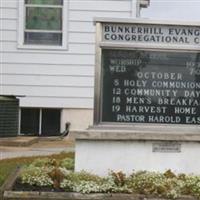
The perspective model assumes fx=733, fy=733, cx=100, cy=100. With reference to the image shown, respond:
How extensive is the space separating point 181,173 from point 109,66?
1690 millimetres

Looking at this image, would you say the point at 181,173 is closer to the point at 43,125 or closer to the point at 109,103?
the point at 109,103

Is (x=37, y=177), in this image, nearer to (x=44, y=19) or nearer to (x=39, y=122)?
(x=39, y=122)

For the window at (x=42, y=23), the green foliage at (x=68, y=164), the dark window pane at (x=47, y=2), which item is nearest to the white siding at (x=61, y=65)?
the window at (x=42, y=23)

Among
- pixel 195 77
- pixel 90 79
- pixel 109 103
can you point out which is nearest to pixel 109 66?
pixel 109 103

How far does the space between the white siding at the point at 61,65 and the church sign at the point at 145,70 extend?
9.77 m

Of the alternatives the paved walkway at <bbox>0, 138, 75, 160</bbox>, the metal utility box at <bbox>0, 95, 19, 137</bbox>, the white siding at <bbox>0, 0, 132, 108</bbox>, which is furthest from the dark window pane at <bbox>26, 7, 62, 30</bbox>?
the paved walkway at <bbox>0, 138, 75, 160</bbox>

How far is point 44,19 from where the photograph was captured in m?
20.0

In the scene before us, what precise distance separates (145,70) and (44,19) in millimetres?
10713

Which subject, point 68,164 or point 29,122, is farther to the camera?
point 29,122

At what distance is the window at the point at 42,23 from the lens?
65.0 feet

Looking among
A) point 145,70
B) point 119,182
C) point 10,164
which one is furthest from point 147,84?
point 10,164

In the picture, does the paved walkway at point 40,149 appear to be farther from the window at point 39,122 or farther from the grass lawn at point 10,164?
the grass lawn at point 10,164

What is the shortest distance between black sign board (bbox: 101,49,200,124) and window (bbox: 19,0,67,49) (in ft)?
33.2

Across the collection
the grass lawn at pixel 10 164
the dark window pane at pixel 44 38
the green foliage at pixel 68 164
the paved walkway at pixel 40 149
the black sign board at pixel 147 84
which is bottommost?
the paved walkway at pixel 40 149
